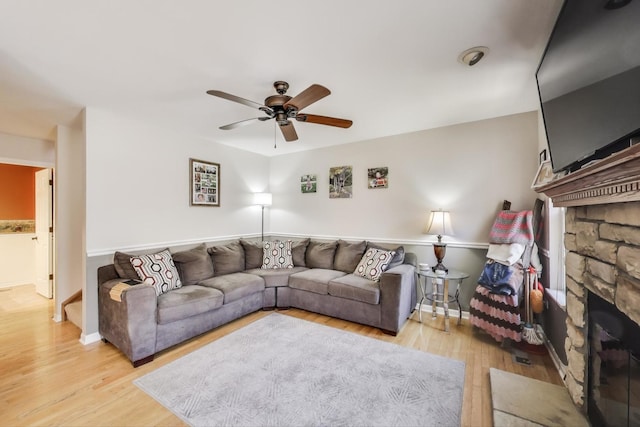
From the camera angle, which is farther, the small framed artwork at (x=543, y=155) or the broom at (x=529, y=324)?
the small framed artwork at (x=543, y=155)

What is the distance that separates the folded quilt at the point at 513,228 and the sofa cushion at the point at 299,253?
8.16ft

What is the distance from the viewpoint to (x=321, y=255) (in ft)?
13.1

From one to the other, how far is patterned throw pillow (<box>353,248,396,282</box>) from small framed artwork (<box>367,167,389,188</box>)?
97cm

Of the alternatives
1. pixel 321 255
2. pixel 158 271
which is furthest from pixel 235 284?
pixel 321 255

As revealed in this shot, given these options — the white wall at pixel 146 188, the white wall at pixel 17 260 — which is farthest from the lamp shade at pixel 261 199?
the white wall at pixel 17 260

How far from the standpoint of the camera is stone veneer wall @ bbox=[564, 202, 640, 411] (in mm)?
1022

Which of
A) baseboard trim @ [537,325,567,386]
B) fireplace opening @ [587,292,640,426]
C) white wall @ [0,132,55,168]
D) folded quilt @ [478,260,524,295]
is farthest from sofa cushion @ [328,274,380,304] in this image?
white wall @ [0,132,55,168]

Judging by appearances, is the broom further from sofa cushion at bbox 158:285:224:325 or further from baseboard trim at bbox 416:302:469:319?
sofa cushion at bbox 158:285:224:325

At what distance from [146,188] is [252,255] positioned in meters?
1.64

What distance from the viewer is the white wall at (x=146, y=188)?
9.25ft

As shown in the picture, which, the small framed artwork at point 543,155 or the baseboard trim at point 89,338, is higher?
the small framed artwork at point 543,155

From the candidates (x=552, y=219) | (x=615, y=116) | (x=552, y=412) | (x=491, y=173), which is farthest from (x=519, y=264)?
(x=615, y=116)

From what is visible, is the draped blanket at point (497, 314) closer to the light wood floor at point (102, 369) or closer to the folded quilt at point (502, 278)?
the folded quilt at point (502, 278)

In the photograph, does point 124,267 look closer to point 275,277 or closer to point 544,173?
point 275,277
